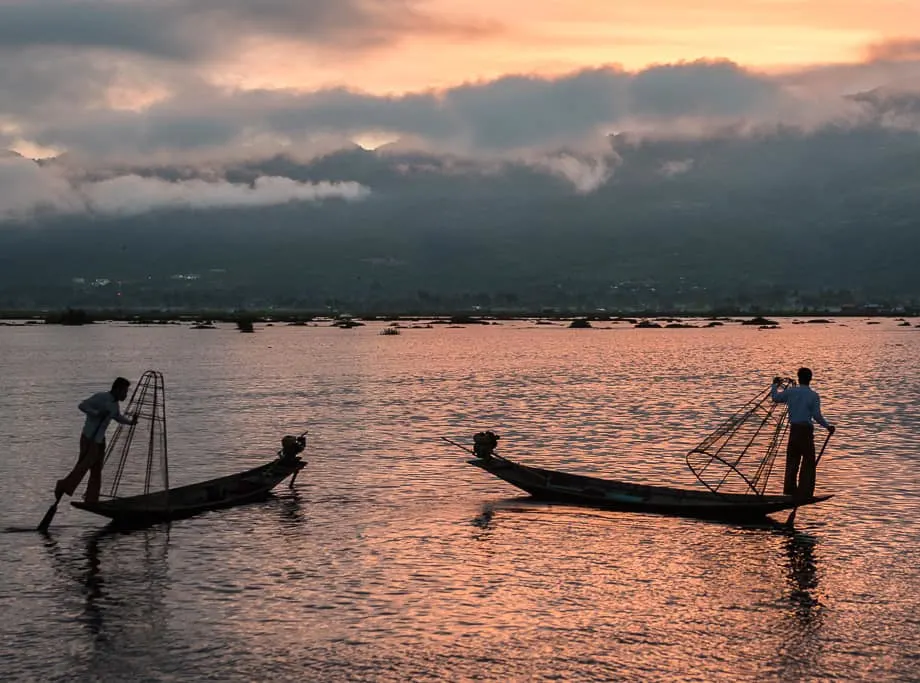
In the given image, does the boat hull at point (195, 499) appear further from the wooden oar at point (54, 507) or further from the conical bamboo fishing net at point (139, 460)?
the wooden oar at point (54, 507)

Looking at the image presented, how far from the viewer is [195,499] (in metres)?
31.4

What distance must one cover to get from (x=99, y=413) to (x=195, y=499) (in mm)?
4979

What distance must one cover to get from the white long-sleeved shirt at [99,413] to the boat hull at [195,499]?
184cm

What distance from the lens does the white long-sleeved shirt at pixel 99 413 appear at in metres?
27.6

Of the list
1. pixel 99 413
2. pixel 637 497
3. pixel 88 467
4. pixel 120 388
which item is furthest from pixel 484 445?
pixel 88 467

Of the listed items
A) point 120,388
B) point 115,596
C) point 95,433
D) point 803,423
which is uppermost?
point 120,388

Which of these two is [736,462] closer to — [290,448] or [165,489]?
[290,448]

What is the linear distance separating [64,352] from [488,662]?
14192 centimetres

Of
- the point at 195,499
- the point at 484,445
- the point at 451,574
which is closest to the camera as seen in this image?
the point at 451,574

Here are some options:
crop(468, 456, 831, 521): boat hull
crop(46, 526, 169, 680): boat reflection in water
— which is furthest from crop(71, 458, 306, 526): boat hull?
crop(468, 456, 831, 521): boat hull

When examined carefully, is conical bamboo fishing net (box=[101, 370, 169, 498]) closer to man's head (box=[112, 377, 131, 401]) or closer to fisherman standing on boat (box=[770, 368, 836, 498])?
man's head (box=[112, 377, 131, 401])

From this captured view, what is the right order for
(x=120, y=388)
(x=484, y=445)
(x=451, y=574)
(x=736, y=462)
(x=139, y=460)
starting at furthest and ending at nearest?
(x=139, y=460) → (x=736, y=462) → (x=484, y=445) → (x=120, y=388) → (x=451, y=574)

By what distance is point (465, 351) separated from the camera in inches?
6053

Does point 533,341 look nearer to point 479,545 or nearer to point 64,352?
point 64,352
